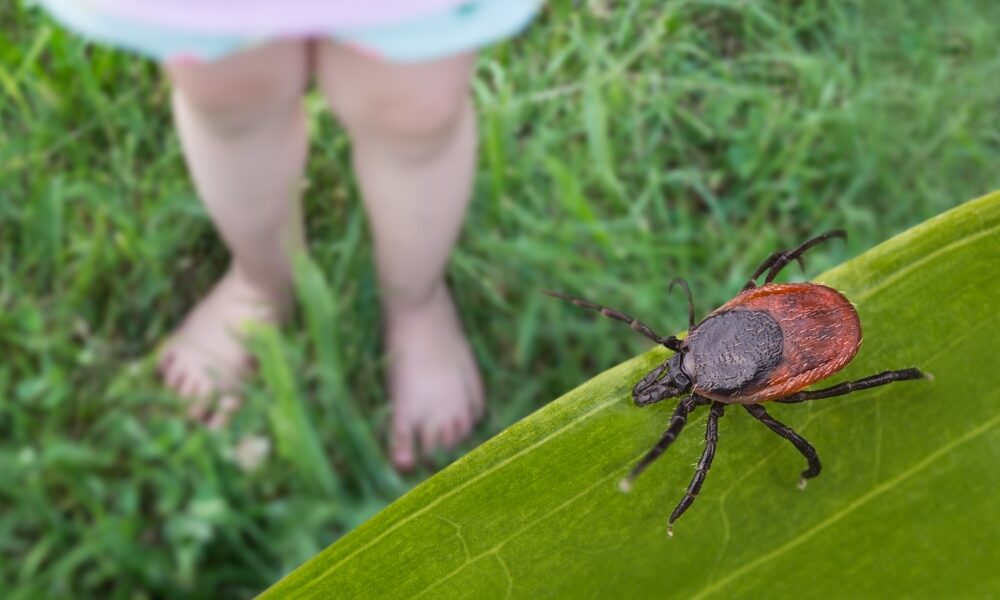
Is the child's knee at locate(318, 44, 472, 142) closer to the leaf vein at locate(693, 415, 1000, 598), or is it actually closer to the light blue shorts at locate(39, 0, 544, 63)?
Result: the light blue shorts at locate(39, 0, 544, 63)

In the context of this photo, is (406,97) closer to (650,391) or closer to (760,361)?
(760,361)

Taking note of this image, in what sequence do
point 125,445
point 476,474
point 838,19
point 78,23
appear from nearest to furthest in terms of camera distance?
1. point 476,474
2. point 78,23
3. point 125,445
4. point 838,19

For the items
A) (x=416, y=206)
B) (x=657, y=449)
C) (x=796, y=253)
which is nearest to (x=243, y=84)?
(x=416, y=206)

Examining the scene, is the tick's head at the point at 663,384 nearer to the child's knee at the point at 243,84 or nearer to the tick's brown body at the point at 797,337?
the tick's brown body at the point at 797,337

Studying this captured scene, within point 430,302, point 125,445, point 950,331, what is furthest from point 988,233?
point 125,445

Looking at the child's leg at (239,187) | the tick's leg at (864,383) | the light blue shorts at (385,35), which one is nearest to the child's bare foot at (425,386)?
the child's leg at (239,187)

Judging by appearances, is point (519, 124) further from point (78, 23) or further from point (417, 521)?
point (417, 521)
